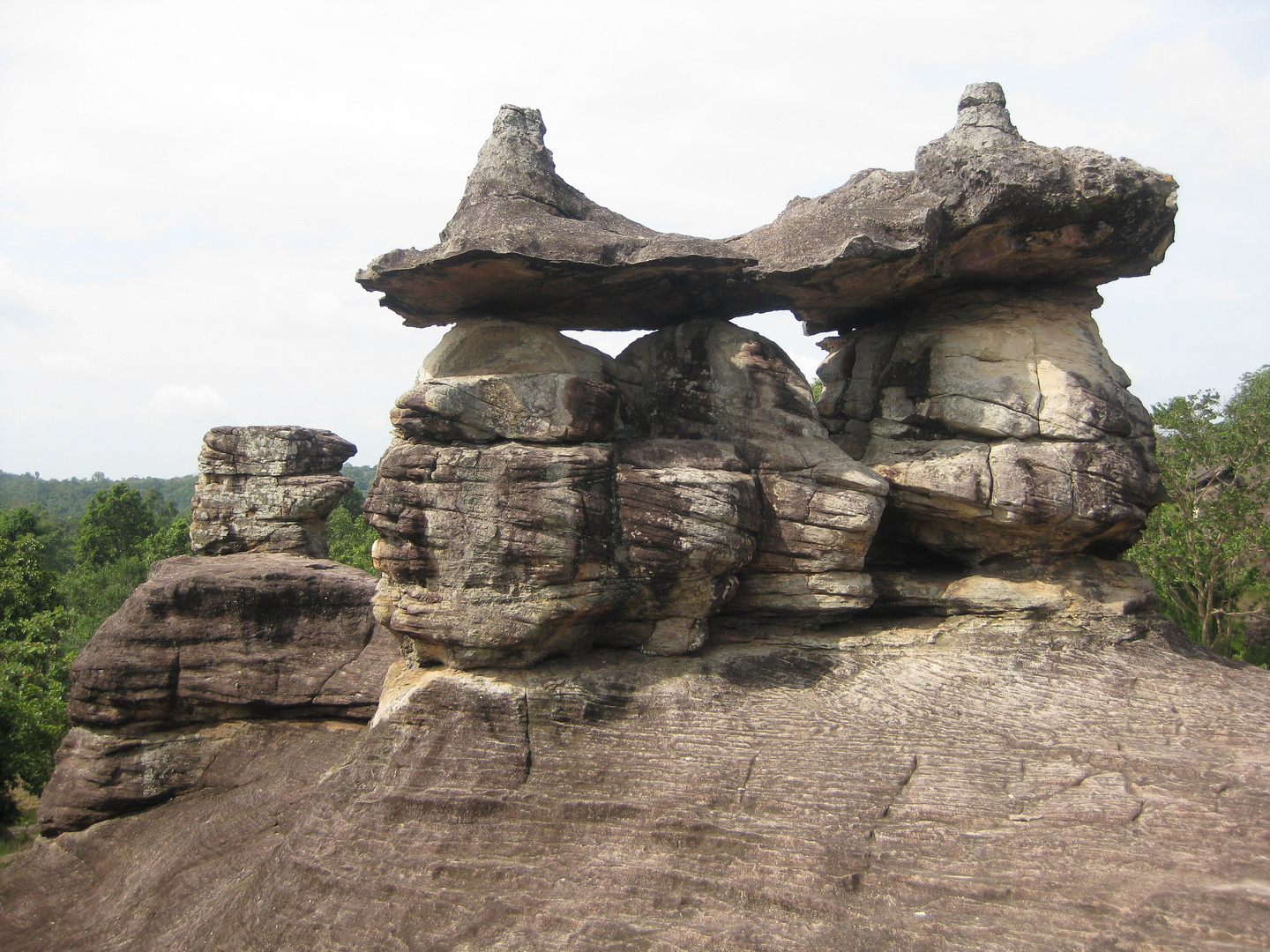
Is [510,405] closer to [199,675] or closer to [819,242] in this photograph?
[819,242]

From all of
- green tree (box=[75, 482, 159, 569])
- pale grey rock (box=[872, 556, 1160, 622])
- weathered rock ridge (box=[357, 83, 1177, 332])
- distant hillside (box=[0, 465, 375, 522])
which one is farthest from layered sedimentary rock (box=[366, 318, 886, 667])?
distant hillside (box=[0, 465, 375, 522])

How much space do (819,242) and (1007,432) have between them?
3684 mm

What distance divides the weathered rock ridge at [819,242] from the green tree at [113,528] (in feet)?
148

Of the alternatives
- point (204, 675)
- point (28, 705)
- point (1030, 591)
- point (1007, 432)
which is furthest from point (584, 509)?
point (28, 705)

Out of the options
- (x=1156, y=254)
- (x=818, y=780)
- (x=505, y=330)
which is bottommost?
(x=818, y=780)

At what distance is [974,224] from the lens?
10.9m

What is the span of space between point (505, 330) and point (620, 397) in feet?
6.34

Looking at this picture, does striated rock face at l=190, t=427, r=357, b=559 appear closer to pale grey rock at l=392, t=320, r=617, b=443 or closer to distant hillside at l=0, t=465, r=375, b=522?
pale grey rock at l=392, t=320, r=617, b=443

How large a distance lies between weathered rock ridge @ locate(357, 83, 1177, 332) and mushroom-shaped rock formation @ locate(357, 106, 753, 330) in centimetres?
3

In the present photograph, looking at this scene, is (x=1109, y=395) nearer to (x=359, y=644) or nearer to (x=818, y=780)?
(x=818, y=780)

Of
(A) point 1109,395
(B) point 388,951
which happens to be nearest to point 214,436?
(B) point 388,951

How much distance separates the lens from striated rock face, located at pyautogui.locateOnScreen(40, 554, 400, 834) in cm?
1320

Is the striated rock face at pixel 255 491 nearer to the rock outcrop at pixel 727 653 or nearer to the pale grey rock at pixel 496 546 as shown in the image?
the rock outcrop at pixel 727 653

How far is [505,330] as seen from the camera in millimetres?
11812
